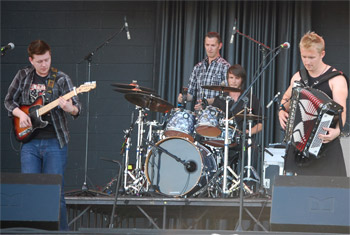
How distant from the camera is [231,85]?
662 cm

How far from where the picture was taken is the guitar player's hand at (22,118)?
468 centimetres

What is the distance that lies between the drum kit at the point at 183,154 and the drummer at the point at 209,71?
2.12 ft

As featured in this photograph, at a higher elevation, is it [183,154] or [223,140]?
[223,140]

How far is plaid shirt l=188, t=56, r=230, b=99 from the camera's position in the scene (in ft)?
23.2

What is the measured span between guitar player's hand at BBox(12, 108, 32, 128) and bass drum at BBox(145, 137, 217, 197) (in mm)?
1965

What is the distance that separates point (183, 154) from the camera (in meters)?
6.47

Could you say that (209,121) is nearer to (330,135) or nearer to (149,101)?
(149,101)

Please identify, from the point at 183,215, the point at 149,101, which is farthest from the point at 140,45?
the point at 183,215

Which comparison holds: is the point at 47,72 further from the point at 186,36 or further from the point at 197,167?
the point at 186,36

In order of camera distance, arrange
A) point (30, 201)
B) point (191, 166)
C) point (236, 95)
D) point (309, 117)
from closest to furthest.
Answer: point (30, 201), point (309, 117), point (191, 166), point (236, 95)

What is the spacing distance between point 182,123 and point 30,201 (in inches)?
136

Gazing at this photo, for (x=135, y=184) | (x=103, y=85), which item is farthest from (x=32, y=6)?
(x=135, y=184)

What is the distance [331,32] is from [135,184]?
10.8 feet

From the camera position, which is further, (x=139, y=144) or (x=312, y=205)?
(x=139, y=144)
